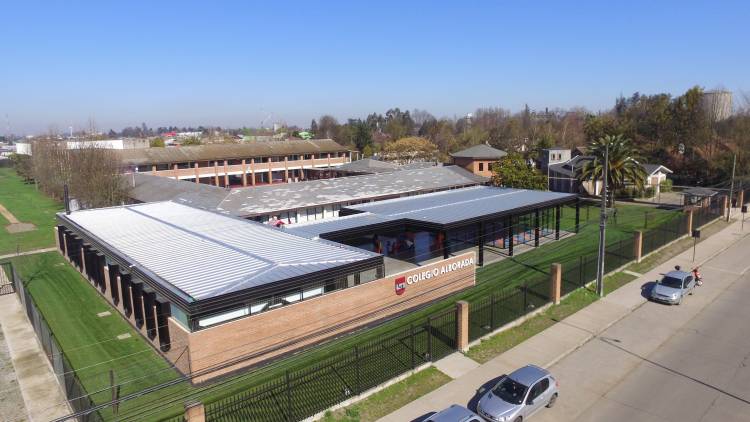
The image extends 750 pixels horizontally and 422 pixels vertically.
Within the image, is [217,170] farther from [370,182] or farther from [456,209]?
[456,209]

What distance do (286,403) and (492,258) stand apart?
22412mm

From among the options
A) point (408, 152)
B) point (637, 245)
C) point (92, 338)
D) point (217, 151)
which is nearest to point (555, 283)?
point (637, 245)

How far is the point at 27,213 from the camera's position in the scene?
63.0 meters

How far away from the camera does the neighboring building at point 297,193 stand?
4300 cm

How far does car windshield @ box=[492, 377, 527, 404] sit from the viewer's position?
1603 cm

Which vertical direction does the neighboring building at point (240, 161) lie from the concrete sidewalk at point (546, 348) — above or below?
above

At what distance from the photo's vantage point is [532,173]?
5791cm

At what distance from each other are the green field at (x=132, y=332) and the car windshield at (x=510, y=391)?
21.5ft

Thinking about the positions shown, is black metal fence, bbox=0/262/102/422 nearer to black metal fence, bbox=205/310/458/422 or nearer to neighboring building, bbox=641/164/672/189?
black metal fence, bbox=205/310/458/422

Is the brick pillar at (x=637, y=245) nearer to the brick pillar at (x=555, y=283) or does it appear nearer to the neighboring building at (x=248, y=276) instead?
the neighboring building at (x=248, y=276)

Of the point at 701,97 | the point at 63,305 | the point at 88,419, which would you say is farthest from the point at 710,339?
the point at 701,97

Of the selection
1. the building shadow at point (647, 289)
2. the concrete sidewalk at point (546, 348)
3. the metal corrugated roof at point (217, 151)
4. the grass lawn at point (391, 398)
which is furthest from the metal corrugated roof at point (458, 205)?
the metal corrugated roof at point (217, 151)

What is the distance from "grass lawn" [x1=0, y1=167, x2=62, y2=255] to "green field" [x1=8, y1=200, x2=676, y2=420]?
6.12m

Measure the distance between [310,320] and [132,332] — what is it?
9424 mm
